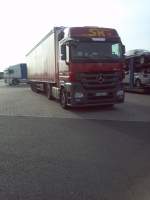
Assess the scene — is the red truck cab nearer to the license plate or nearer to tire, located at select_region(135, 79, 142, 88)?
the license plate

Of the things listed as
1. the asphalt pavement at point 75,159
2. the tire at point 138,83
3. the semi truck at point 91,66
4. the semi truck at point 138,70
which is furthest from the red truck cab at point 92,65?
the tire at point 138,83

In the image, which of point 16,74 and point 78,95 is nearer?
point 78,95

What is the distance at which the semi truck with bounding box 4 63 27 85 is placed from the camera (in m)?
60.9

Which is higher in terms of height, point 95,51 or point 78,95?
point 95,51

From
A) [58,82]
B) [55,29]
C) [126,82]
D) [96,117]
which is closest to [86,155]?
[96,117]

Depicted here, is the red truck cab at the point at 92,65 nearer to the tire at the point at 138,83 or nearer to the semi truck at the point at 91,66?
the semi truck at the point at 91,66

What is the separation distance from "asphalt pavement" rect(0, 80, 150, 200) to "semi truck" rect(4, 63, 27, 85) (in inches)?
1874

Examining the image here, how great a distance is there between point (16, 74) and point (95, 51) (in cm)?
4729

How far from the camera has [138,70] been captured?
28.2m

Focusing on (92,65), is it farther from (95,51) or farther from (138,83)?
(138,83)

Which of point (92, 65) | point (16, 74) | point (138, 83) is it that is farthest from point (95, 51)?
point (16, 74)

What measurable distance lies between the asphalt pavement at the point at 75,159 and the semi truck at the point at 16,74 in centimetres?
4760

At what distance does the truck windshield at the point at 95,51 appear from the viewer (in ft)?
52.5

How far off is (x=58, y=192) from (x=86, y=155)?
8.03 feet
